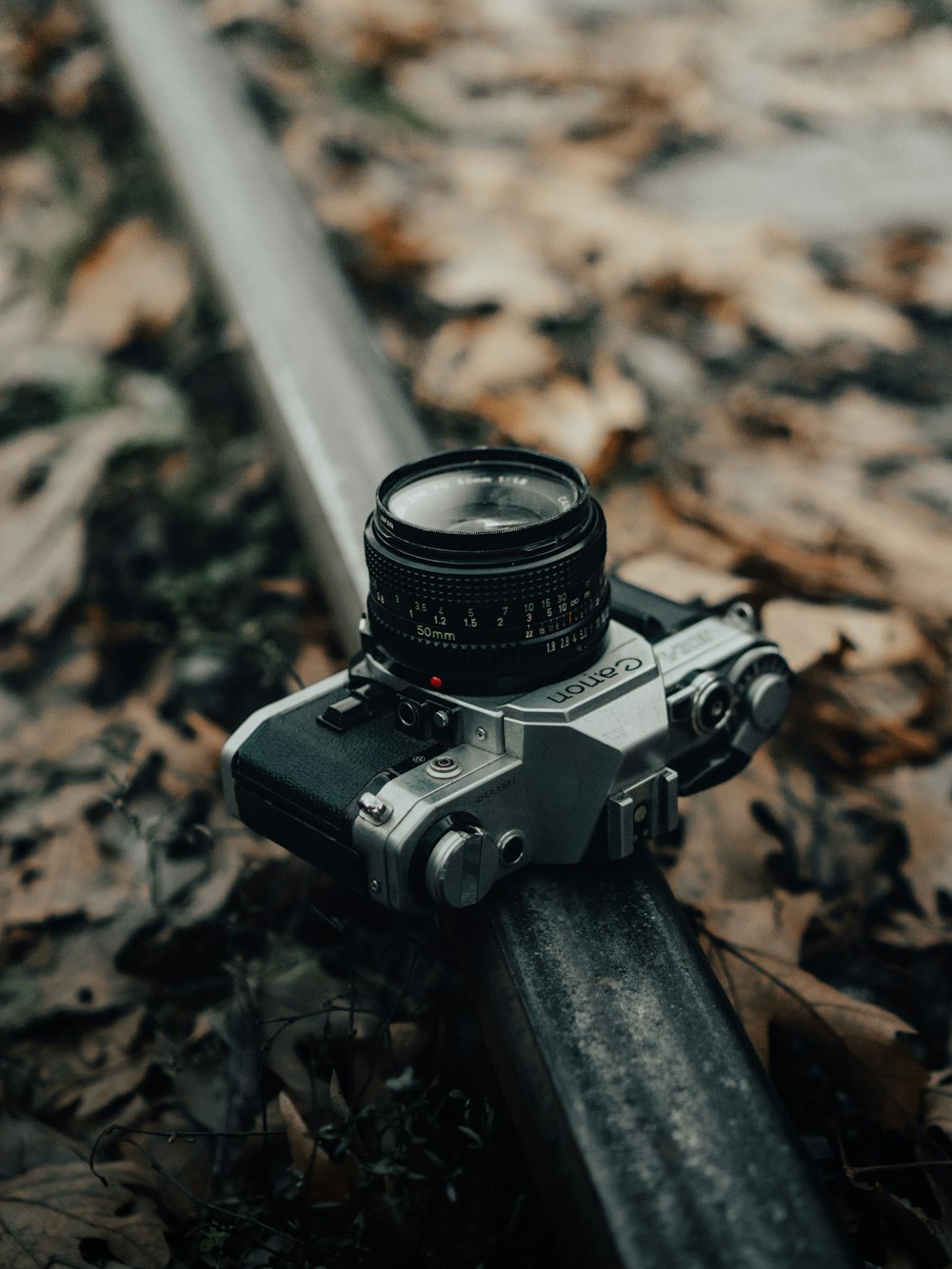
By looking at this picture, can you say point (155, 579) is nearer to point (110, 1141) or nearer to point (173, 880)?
point (173, 880)

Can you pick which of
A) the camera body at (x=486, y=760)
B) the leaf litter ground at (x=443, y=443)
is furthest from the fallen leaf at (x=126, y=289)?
the camera body at (x=486, y=760)

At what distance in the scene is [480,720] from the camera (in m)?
1.57

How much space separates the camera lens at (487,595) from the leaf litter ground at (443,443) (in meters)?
0.44

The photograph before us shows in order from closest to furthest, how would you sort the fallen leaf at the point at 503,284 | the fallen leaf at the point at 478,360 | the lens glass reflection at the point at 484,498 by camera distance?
the lens glass reflection at the point at 484,498 < the fallen leaf at the point at 478,360 < the fallen leaf at the point at 503,284

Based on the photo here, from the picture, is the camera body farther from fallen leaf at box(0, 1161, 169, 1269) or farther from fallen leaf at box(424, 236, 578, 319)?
fallen leaf at box(424, 236, 578, 319)

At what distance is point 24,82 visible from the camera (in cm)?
503

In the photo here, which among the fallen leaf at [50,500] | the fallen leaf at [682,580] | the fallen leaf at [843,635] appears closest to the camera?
the fallen leaf at [843,635]

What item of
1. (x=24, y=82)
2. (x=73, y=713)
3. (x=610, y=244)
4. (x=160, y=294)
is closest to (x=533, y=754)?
(x=73, y=713)

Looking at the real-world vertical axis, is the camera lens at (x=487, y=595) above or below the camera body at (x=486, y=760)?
above

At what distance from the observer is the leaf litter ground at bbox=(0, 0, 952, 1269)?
164 cm

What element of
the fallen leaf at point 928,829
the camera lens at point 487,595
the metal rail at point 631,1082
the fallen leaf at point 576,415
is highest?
the camera lens at point 487,595

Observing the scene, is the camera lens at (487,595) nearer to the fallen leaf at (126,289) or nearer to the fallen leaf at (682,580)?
the fallen leaf at (682,580)

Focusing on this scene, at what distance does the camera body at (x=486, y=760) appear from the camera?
1.49 m

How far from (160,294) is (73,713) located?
1.87 meters
